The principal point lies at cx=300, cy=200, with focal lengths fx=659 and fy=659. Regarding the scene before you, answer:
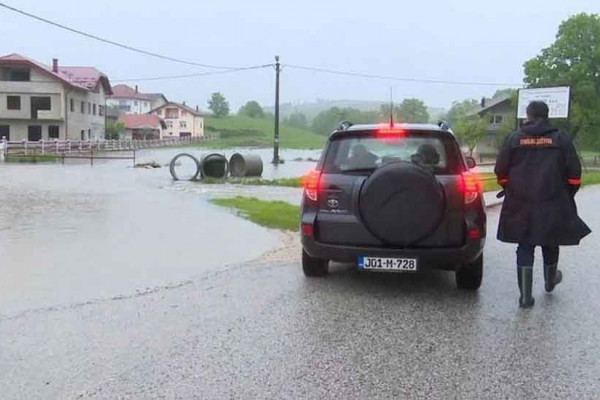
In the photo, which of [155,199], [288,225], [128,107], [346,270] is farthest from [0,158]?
[128,107]

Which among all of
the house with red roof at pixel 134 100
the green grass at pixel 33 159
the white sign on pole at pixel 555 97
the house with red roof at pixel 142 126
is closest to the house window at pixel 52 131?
the green grass at pixel 33 159

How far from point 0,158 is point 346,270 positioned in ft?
123

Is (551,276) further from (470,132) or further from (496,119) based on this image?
(496,119)

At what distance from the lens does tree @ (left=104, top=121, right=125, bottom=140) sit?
82175 mm

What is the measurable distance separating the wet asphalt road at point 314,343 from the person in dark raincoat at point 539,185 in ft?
2.25

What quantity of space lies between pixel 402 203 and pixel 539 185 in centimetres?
119

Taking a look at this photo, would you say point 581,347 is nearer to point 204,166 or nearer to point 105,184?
point 105,184

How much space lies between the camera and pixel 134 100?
141625mm

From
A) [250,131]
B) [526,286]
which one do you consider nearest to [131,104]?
[250,131]

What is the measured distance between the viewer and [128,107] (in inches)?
5551

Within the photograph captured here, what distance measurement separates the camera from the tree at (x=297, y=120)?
15325 centimetres

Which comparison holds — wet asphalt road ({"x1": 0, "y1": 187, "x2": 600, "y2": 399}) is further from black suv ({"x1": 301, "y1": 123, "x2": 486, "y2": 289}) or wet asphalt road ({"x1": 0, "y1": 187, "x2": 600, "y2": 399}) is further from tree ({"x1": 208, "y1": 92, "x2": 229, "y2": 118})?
tree ({"x1": 208, "y1": 92, "x2": 229, "y2": 118})

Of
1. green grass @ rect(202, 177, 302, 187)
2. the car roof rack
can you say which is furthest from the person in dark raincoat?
green grass @ rect(202, 177, 302, 187)

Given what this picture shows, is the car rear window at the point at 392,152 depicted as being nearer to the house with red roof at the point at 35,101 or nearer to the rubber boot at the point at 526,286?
the rubber boot at the point at 526,286
